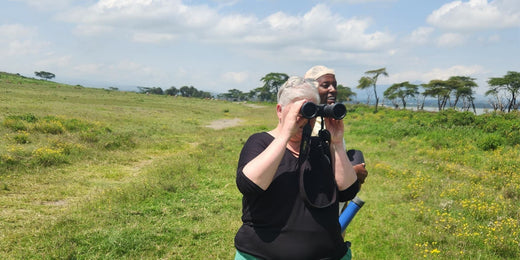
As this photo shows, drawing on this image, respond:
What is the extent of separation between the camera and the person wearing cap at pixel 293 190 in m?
1.71

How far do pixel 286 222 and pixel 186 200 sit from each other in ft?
15.6

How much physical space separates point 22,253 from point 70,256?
0.58 metres

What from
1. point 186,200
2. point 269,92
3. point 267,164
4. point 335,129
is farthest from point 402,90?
point 267,164

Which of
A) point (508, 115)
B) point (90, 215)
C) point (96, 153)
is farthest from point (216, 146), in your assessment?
point (508, 115)

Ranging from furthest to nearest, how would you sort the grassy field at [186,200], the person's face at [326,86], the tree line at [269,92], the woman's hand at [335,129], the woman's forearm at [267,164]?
1. the tree line at [269,92]
2. the grassy field at [186,200]
3. the person's face at [326,86]
4. the woman's hand at [335,129]
5. the woman's forearm at [267,164]

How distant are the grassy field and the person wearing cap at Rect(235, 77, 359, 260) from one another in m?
2.72

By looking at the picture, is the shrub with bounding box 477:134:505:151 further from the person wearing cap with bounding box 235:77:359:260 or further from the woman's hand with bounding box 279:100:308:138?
the woman's hand with bounding box 279:100:308:138

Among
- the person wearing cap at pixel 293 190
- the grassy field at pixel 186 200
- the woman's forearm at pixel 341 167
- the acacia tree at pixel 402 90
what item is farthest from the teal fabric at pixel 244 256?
the acacia tree at pixel 402 90

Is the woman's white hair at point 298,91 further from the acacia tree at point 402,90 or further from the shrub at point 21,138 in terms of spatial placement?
the acacia tree at point 402,90

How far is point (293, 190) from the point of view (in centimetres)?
181

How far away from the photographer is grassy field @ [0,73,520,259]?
4.36m

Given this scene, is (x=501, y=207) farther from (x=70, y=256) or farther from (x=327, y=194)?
(x=70, y=256)

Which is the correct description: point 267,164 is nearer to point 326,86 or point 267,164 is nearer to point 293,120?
point 293,120

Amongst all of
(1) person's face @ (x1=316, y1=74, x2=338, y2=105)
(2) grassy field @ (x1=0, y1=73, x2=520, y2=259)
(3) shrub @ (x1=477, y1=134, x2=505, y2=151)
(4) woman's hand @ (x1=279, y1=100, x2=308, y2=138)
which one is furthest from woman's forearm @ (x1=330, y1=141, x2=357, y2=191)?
(3) shrub @ (x1=477, y1=134, x2=505, y2=151)
